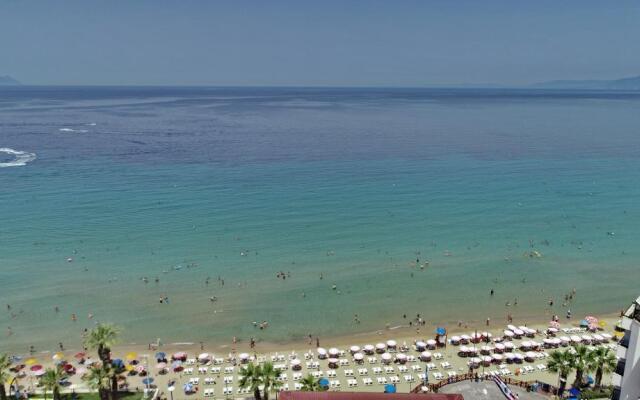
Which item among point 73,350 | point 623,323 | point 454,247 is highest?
point 623,323

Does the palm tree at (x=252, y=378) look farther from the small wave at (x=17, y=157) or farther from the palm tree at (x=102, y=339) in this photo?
the small wave at (x=17, y=157)

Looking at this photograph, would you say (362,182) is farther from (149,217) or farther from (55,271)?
(55,271)

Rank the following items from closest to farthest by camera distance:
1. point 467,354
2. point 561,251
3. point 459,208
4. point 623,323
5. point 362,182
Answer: point 623,323 → point 467,354 → point 561,251 → point 459,208 → point 362,182

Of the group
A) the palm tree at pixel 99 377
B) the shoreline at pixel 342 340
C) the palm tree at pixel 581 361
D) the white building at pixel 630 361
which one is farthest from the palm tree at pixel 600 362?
the palm tree at pixel 99 377

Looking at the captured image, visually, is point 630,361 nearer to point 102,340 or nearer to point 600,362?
point 600,362

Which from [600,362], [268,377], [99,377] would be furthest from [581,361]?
[99,377]

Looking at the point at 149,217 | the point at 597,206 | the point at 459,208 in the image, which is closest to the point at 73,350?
the point at 149,217

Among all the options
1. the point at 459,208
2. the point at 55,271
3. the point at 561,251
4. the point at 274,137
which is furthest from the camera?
the point at 274,137
